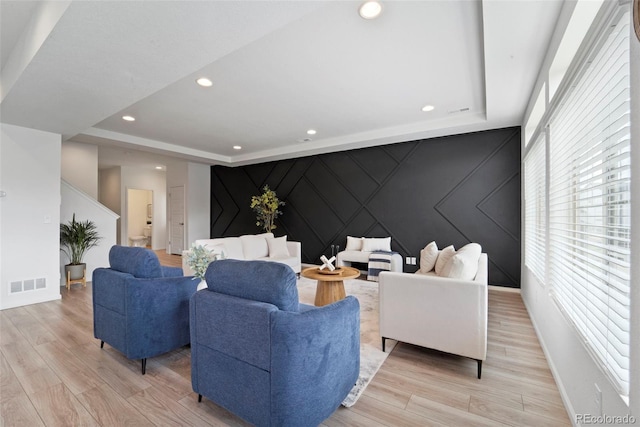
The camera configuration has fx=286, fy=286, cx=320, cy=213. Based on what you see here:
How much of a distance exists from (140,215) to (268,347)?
1140 centimetres

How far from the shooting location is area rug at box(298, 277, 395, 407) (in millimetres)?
2064

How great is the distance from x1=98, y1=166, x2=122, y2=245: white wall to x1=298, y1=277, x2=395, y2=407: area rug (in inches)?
281

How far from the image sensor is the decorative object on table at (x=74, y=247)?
474cm

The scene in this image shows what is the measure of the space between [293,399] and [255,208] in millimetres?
6110

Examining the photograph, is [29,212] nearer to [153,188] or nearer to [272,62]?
[272,62]

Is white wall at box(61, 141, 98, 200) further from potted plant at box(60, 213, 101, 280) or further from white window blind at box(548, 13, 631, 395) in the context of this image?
white window blind at box(548, 13, 631, 395)

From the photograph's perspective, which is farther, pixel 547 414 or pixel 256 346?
pixel 547 414

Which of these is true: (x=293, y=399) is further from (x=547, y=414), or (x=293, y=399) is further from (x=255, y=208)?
(x=255, y=208)

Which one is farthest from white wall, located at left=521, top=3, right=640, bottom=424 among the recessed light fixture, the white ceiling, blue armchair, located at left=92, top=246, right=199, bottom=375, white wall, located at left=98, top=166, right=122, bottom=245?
white wall, located at left=98, top=166, right=122, bottom=245

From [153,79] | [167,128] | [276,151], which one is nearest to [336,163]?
[276,151]

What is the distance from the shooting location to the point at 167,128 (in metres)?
4.91

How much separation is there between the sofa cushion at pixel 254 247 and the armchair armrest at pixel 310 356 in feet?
11.5

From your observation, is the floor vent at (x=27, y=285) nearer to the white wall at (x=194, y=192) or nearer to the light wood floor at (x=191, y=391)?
the light wood floor at (x=191, y=391)

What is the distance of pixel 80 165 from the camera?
6.29m
